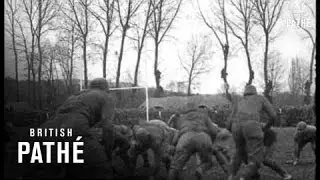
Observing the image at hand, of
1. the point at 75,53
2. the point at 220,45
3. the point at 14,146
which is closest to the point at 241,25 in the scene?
the point at 220,45

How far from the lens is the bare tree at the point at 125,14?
18.6 ft

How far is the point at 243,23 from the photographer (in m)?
5.73

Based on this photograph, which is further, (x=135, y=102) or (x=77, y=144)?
(x=135, y=102)

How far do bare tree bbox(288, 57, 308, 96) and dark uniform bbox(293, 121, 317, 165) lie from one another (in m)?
0.37

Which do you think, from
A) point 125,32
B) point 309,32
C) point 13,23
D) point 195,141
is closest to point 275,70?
point 309,32

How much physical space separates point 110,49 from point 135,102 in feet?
2.14

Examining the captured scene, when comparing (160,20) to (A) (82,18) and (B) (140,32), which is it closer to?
(B) (140,32)

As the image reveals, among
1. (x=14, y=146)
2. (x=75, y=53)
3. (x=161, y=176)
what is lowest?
(x=161, y=176)

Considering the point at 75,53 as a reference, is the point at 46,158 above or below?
below

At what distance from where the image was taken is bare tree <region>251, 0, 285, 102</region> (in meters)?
5.66

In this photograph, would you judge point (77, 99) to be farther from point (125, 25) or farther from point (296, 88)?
point (296, 88)

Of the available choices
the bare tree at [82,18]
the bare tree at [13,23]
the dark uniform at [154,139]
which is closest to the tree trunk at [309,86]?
the dark uniform at [154,139]

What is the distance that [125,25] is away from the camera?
5.69 meters

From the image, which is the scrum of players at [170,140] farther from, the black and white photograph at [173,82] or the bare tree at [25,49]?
the bare tree at [25,49]
